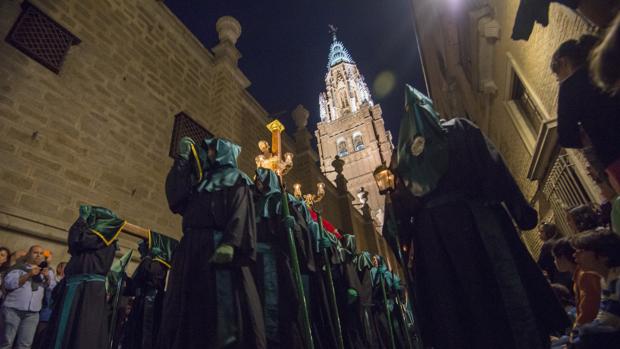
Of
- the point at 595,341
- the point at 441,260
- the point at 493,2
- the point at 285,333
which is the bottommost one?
the point at 595,341

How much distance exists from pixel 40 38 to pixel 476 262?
7345mm

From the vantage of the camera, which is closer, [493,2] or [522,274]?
[522,274]

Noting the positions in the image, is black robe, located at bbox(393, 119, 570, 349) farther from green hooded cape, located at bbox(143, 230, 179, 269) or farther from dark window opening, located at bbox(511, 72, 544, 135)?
dark window opening, located at bbox(511, 72, 544, 135)

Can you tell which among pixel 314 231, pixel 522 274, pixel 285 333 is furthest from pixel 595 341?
pixel 314 231

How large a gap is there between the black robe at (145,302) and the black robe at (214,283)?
206 cm

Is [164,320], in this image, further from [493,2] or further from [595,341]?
[493,2]

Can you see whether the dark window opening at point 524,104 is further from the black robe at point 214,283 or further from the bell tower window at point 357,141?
the bell tower window at point 357,141

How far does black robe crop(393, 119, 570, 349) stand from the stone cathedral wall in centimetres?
536

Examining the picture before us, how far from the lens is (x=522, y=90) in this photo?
6723 mm

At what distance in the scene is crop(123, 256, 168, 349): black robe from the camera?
15.0 feet

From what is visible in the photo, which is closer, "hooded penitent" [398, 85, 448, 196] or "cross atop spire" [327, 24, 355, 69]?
"hooded penitent" [398, 85, 448, 196]

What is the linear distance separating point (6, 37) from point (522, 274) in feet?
24.8

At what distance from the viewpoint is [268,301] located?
11.4 feet

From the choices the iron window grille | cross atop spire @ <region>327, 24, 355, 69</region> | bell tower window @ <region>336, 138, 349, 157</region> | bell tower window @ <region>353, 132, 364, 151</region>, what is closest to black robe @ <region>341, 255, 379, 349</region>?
the iron window grille
